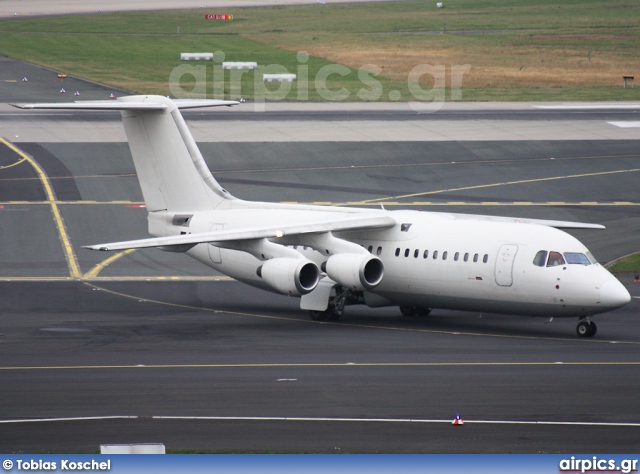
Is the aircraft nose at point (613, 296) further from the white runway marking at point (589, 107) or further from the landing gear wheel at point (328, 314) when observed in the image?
the white runway marking at point (589, 107)

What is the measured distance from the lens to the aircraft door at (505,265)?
31.8 meters

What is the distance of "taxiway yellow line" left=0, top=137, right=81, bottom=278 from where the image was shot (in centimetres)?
4343

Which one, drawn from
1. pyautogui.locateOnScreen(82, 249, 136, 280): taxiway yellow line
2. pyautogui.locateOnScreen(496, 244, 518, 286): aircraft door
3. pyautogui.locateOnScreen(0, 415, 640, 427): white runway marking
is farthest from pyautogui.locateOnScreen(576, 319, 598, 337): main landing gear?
pyautogui.locateOnScreen(82, 249, 136, 280): taxiway yellow line

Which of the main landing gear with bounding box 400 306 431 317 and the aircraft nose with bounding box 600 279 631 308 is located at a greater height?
the aircraft nose with bounding box 600 279 631 308

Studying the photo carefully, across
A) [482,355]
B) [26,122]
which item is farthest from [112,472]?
[26,122]

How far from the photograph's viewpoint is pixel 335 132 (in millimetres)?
67688

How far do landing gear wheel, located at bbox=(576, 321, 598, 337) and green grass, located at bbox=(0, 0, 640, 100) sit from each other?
53.2 m

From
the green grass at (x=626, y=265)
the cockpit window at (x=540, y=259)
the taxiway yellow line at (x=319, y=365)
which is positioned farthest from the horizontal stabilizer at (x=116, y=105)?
the green grass at (x=626, y=265)

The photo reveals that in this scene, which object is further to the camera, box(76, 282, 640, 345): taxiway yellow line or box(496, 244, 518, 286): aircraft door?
box(496, 244, 518, 286): aircraft door

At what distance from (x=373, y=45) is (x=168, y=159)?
78.4 meters

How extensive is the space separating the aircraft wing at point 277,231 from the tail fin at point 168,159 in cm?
334

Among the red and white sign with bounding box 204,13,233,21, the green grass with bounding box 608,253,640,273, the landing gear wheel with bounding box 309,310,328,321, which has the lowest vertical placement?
the landing gear wheel with bounding box 309,310,328,321

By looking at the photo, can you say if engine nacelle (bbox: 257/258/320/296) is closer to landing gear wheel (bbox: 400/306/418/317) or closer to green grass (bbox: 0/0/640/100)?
landing gear wheel (bbox: 400/306/418/317)

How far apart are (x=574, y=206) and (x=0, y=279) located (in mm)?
26023
